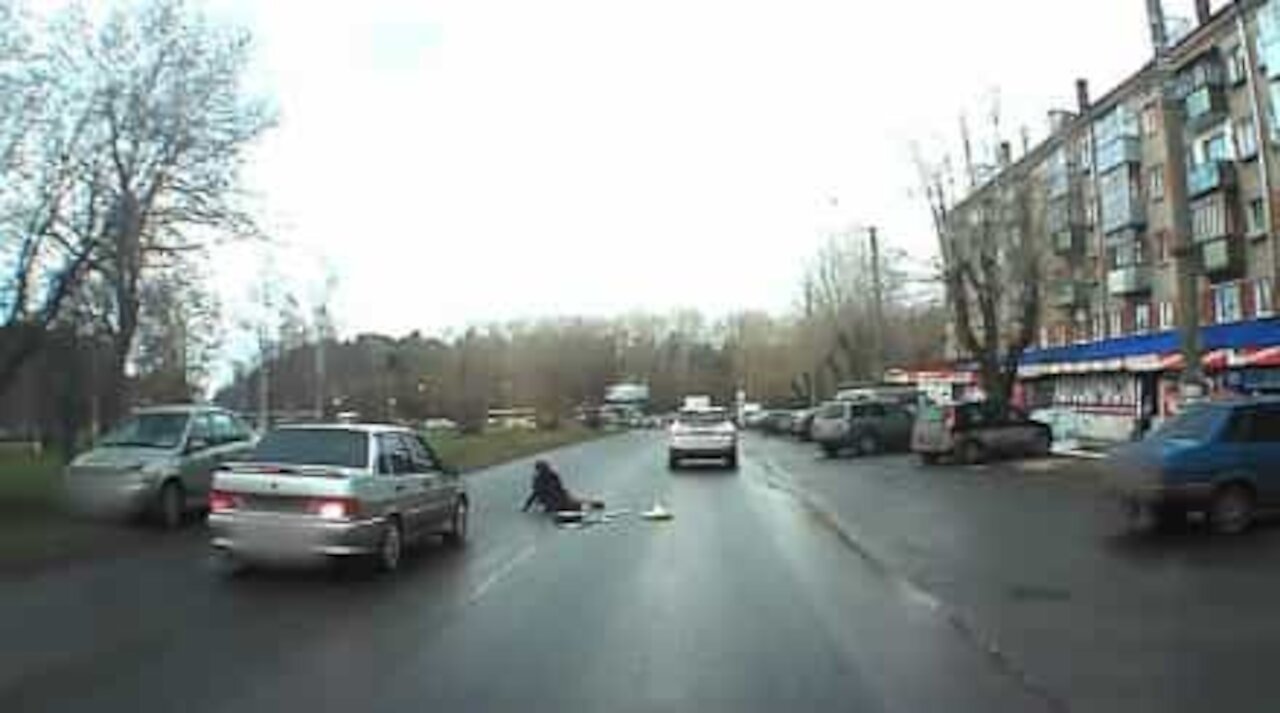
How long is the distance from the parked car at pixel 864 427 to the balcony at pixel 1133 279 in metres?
17.0

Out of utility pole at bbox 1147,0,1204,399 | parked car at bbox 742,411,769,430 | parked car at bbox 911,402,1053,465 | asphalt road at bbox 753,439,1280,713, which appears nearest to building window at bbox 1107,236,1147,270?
parked car at bbox 911,402,1053,465

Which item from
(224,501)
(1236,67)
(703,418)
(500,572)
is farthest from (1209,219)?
(224,501)

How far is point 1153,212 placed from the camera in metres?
62.1

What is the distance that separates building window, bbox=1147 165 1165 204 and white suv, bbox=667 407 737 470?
28332mm

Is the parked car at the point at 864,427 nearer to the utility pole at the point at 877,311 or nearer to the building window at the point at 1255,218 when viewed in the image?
the building window at the point at 1255,218

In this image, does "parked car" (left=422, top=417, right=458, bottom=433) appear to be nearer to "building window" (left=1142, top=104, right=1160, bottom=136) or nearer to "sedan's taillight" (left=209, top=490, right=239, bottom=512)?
"building window" (left=1142, top=104, right=1160, bottom=136)

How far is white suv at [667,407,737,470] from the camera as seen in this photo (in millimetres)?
40656

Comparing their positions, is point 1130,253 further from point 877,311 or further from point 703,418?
point 703,418

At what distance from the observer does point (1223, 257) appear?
172ft

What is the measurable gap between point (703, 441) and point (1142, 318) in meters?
30.4

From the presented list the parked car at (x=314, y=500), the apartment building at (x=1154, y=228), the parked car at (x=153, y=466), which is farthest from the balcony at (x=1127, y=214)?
the parked car at (x=314, y=500)

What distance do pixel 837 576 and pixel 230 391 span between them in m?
94.2

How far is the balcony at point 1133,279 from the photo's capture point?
6191 cm

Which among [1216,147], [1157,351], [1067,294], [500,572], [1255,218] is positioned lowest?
[500,572]
